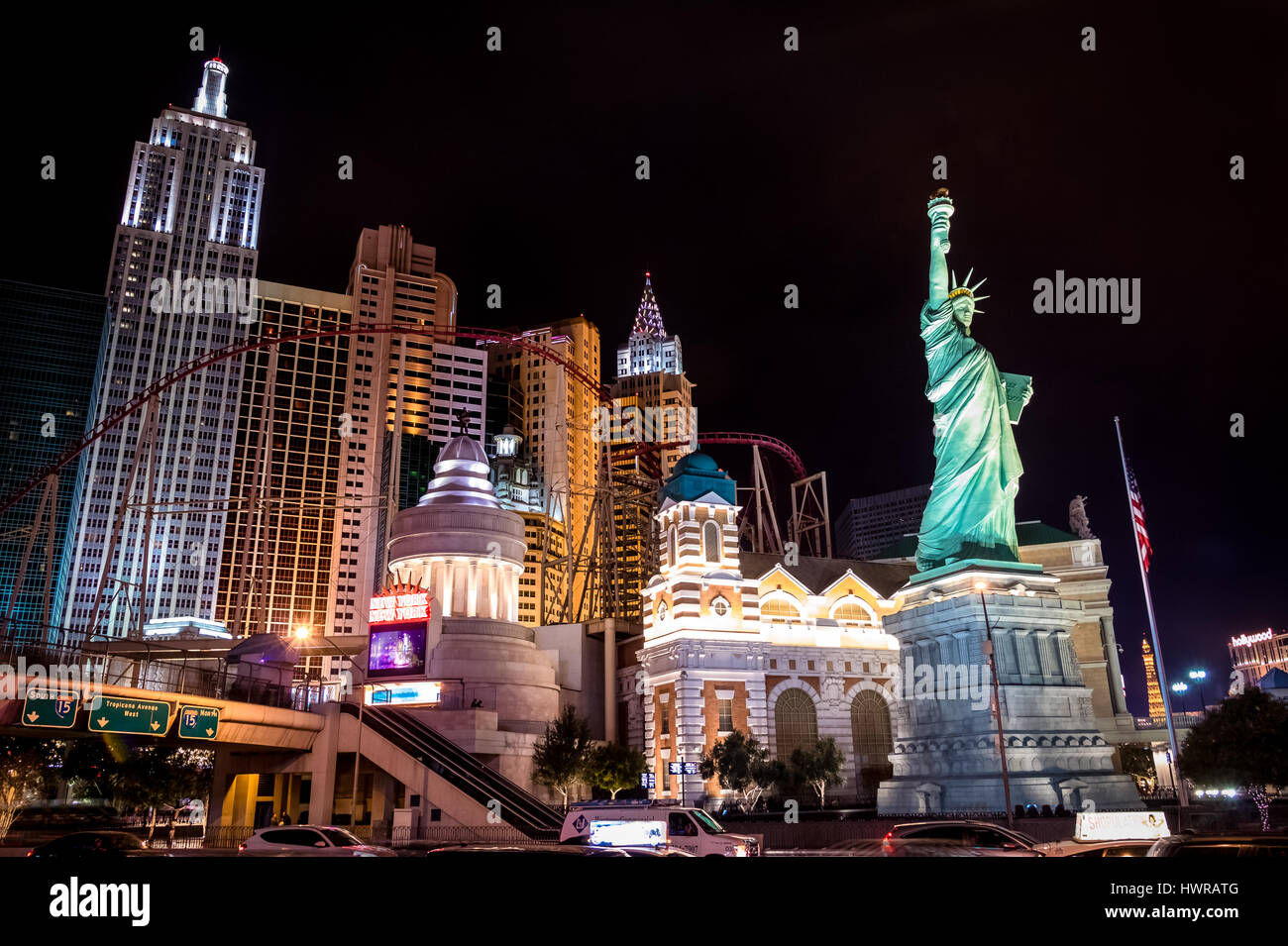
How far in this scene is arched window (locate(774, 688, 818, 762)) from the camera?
181ft

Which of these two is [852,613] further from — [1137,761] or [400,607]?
[400,607]

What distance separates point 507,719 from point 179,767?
19.1 m

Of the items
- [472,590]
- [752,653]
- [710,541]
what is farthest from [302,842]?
[472,590]

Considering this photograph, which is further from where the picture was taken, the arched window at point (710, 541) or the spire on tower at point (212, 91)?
the spire on tower at point (212, 91)

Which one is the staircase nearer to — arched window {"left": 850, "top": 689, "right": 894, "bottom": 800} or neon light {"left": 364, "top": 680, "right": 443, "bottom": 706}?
neon light {"left": 364, "top": 680, "right": 443, "bottom": 706}

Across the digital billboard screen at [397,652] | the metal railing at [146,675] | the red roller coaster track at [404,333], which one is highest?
the red roller coaster track at [404,333]

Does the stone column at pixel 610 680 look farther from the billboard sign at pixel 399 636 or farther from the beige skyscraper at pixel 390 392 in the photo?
the beige skyscraper at pixel 390 392

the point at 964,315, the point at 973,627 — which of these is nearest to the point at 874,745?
the point at 973,627

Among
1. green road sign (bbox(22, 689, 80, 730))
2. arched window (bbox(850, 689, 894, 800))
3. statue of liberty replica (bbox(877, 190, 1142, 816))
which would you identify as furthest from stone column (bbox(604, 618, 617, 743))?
green road sign (bbox(22, 689, 80, 730))

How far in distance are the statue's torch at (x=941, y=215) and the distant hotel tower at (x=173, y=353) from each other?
97467mm

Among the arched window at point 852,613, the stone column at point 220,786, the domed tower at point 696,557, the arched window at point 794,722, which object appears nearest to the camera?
the stone column at point 220,786

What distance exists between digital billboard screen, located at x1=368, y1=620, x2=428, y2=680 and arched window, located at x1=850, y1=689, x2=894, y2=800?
27433 mm

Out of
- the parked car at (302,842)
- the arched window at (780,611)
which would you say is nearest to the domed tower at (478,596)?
the arched window at (780,611)

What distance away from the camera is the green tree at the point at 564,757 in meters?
48.2
